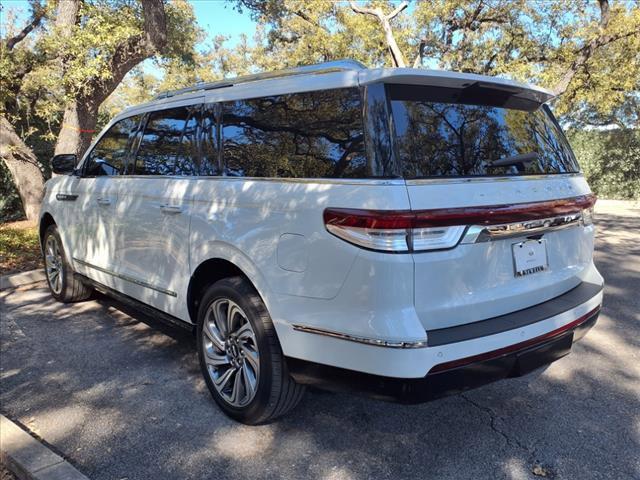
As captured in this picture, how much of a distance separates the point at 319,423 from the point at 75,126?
8.41 m

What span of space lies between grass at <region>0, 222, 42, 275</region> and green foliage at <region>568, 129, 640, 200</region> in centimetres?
1721

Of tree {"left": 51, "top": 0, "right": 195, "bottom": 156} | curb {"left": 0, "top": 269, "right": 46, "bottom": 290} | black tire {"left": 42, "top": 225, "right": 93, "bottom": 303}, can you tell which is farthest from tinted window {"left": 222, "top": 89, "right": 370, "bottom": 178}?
tree {"left": 51, "top": 0, "right": 195, "bottom": 156}

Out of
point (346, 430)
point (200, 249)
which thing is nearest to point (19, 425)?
point (200, 249)

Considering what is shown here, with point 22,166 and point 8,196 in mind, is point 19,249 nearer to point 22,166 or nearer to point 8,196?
point 22,166

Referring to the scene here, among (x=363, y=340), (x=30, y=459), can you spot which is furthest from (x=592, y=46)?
(x=30, y=459)

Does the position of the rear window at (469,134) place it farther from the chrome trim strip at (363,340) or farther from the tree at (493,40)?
the tree at (493,40)

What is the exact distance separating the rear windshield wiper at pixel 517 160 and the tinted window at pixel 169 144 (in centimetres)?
187

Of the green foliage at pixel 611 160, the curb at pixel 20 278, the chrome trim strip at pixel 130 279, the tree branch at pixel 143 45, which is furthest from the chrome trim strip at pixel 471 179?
the green foliage at pixel 611 160

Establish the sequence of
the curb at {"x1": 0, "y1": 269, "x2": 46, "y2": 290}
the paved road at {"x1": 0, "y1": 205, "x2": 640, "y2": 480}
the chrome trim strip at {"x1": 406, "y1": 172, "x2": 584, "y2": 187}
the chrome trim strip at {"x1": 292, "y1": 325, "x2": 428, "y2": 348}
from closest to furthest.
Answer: the chrome trim strip at {"x1": 292, "y1": 325, "x2": 428, "y2": 348} → the chrome trim strip at {"x1": 406, "y1": 172, "x2": 584, "y2": 187} → the paved road at {"x1": 0, "y1": 205, "x2": 640, "y2": 480} → the curb at {"x1": 0, "y1": 269, "x2": 46, "y2": 290}

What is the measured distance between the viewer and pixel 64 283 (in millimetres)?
5379

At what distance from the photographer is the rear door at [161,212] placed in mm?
3461

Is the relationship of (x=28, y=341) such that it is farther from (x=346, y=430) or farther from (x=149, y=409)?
(x=346, y=430)

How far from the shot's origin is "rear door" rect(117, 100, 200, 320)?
346 centimetres

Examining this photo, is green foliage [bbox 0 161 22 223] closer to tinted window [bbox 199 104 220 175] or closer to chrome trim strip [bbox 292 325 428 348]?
tinted window [bbox 199 104 220 175]
